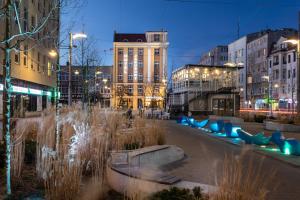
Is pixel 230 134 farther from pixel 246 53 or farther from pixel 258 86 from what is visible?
pixel 246 53

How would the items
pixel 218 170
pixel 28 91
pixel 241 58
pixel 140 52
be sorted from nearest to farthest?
pixel 218 170 → pixel 28 91 → pixel 140 52 → pixel 241 58

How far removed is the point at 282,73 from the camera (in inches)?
2692

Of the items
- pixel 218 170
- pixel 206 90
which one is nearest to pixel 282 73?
pixel 206 90

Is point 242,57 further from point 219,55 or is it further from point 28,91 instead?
point 28,91

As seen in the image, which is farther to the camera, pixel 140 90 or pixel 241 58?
pixel 241 58

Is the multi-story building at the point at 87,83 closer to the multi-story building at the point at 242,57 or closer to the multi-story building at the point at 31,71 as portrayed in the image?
the multi-story building at the point at 31,71

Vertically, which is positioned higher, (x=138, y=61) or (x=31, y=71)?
(x=138, y=61)

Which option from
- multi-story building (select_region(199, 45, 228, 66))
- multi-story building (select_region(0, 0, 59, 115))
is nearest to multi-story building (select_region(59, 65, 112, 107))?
multi-story building (select_region(0, 0, 59, 115))

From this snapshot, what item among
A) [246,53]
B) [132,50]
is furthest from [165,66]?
[246,53]

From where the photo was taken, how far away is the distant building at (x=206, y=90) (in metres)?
48.1

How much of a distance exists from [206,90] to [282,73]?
23879mm

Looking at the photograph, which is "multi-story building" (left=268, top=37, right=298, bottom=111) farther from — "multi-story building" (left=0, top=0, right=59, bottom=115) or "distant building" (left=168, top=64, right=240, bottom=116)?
"multi-story building" (left=0, top=0, right=59, bottom=115)

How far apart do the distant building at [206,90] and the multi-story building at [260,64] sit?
21223 millimetres

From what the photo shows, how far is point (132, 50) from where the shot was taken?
8356 cm
